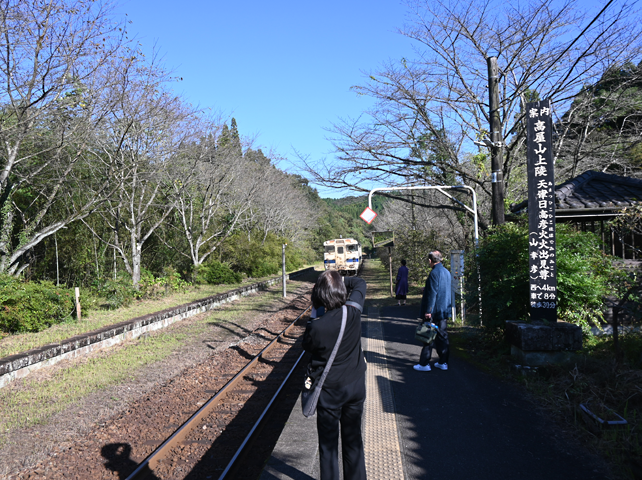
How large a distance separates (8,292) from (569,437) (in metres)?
10.6

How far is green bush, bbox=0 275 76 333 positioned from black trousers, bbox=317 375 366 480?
365 inches

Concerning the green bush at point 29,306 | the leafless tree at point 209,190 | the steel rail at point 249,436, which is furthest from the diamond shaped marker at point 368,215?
the leafless tree at point 209,190

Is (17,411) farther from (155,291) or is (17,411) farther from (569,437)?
(155,291)

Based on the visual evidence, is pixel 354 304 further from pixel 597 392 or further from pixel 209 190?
pixel 209 190

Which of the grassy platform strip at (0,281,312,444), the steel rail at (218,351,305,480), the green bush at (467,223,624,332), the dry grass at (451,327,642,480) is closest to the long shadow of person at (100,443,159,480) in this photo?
the steel rail at (218,351,305,480)

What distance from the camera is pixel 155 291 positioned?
56.6 feet

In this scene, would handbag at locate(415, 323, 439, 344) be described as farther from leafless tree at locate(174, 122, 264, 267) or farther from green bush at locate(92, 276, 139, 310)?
A: leafless tree at locate(174, 122, 264, 267)

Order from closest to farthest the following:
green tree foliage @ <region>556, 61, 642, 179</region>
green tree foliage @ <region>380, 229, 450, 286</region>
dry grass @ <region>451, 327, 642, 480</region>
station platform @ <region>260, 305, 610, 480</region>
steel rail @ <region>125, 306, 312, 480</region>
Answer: station platform @ <region>260, 305, 610, 480</region> < dry grass @ <region>451, 327, 642, 480</region> < steel rail @ <region>125, 306, 312, 480</region> < green tree foliage @ <region>556, 61, 642, 179</region> < green tree foliage @ <region>380, 229, 450, 286</region>

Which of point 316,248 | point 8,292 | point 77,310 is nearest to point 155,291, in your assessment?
point 77,310

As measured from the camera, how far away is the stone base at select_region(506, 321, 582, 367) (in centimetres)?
565

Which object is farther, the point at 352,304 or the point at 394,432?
the point at 394,432

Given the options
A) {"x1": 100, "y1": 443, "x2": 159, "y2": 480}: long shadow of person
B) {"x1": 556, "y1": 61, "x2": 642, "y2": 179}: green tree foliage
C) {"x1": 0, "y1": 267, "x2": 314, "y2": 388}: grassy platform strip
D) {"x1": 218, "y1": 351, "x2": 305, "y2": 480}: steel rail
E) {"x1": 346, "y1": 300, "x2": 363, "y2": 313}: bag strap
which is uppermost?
{"x1": 556, "y1": 61, "x2": 642, "y2": 179}: green tree foliage

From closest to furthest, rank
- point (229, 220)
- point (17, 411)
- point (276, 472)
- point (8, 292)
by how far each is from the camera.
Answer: point (276, 472) → point (17, 411) → point (8, 292) → point (229, 220)

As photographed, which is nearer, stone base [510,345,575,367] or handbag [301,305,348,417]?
handbag [301,305,348,417]
